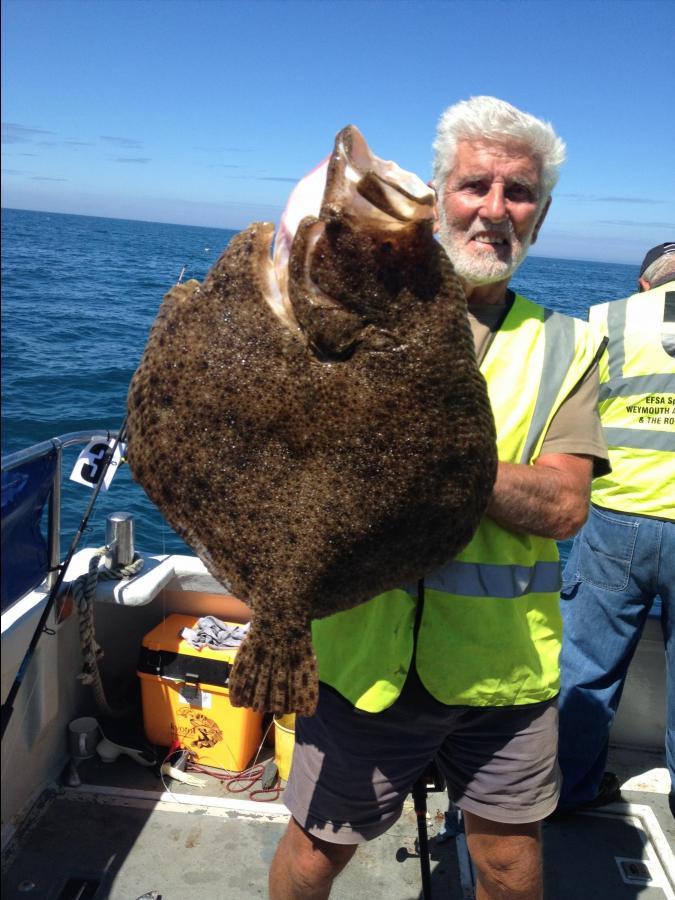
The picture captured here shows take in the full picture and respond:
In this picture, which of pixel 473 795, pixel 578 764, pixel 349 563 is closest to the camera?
pixel 349 563

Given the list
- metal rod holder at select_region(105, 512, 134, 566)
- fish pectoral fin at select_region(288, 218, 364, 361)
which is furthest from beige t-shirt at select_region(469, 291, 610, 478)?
metal rod holder at select_region(105, 512, 134, 566)

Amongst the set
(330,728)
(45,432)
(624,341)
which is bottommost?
(45,432)

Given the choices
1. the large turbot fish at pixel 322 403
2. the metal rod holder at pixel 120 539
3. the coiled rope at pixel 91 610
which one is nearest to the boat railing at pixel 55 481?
A: the coiled rope at pixel 91 610

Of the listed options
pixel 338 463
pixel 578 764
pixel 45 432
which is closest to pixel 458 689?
pixel 338 463

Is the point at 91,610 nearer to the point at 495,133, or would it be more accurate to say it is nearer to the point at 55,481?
the point at 55,481

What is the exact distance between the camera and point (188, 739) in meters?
4.19

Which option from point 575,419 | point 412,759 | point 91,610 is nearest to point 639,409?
point 575,419

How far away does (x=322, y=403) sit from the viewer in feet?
5.98

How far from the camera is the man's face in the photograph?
7.44ft

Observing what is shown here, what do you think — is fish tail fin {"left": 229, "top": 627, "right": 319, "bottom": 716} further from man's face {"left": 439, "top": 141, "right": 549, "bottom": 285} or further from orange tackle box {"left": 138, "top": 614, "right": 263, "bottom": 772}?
orange tackle box {"left": 138, "top": 614, "right": 263, "bottom": 772}

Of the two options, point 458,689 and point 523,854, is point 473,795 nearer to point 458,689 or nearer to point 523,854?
point 523,854

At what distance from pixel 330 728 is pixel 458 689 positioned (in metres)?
0.45

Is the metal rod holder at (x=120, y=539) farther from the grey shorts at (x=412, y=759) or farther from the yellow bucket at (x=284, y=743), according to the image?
the grey shorts at (x=412, y=759)

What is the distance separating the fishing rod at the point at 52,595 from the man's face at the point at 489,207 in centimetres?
114
